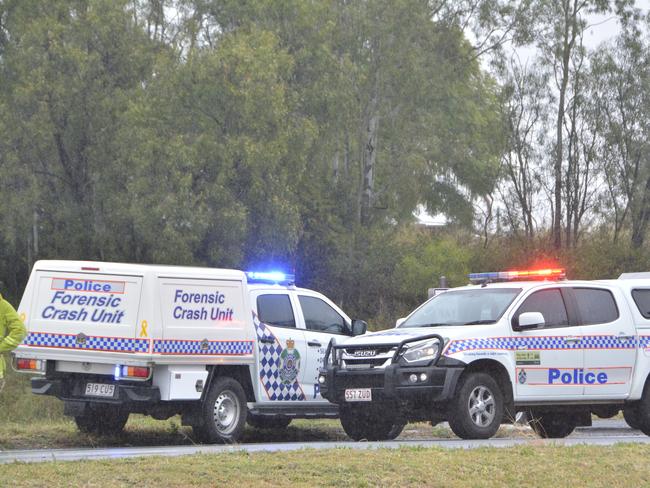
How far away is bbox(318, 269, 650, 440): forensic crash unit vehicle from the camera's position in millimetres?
14594

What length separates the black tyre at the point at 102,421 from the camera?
16.3 metres

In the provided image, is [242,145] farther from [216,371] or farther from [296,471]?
[296,471]

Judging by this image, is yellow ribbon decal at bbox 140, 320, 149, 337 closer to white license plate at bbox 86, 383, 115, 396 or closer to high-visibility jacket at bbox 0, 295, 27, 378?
white license plate at bbox 86, 383, 115, 396

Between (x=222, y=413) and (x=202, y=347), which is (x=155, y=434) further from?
(x=202, y=347)

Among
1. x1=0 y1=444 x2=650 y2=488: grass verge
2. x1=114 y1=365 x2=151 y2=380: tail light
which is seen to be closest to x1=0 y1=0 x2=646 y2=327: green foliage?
x1=114 y1=365 x2=151 y2=380: tail light

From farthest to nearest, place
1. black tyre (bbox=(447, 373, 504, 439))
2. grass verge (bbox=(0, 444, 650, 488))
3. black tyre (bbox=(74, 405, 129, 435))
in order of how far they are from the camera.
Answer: black tyre (bbox=(74, 405, 129, 435)), black tyre (bbox=(447, 373, 504, 439)), grass verge (bbox=(0, 444, 650, 488))

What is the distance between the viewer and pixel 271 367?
54.6 ft

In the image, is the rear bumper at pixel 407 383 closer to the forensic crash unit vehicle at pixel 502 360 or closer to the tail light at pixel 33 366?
the forensic crash unit vehicle at pixel 502 360

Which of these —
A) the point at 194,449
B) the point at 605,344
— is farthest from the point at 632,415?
the point at 194,449

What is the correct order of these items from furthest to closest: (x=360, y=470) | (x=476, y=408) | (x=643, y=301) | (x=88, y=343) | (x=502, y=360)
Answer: (x=643, y=301), (x=88, y=343), (x=502, y=360), (x=476, y=408), (x=360, y=470)

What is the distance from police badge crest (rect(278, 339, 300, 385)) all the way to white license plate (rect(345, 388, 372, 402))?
190cm

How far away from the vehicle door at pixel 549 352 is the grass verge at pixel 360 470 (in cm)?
273

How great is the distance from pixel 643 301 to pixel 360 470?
6.98 m

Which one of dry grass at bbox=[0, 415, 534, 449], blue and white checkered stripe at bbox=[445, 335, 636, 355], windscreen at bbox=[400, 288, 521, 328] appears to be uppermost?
windscreen at bbox=[400, 288, 521, 328]
